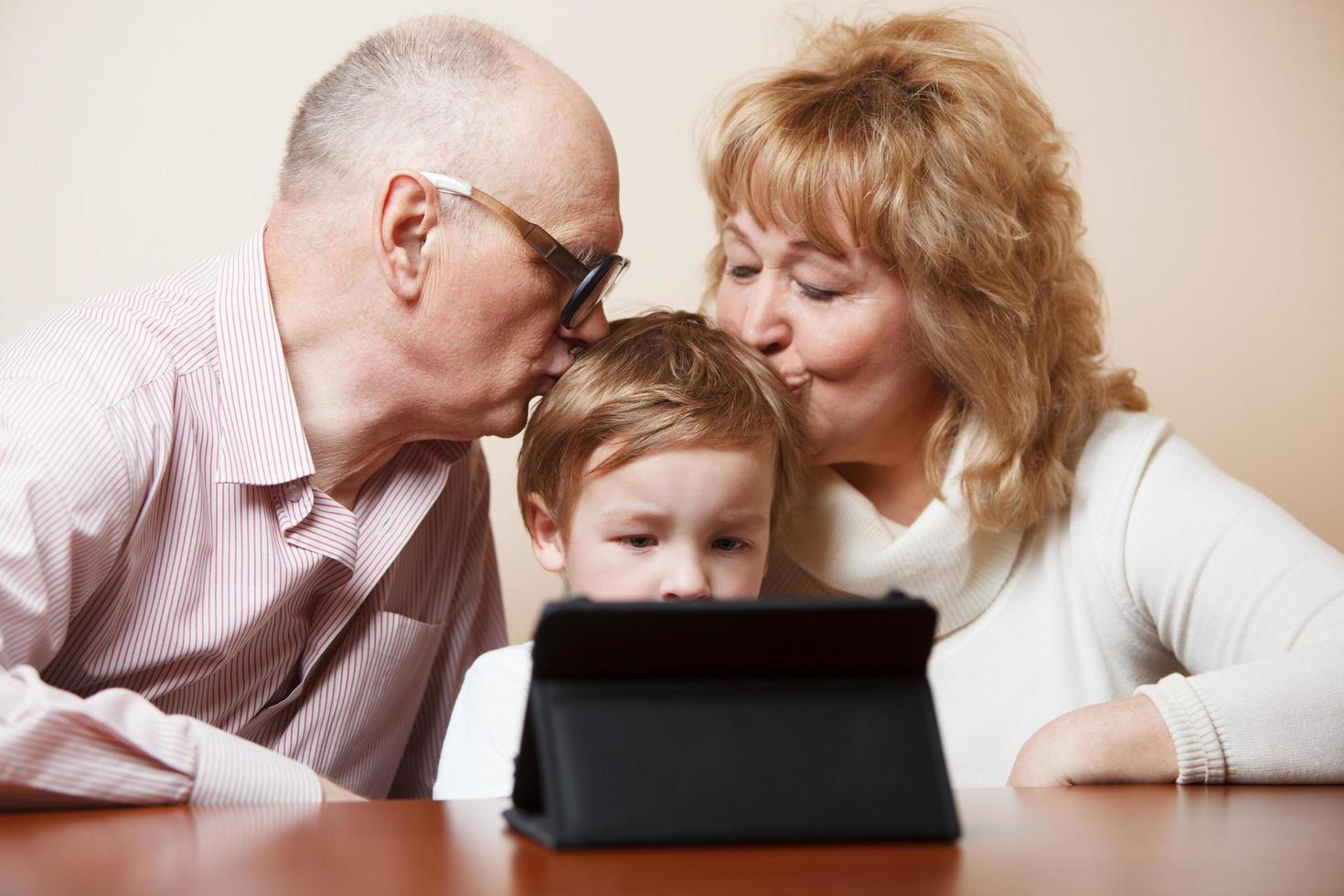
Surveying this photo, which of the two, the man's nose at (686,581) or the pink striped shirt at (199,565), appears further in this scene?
the man's nose at (686,581)

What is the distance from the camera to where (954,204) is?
187 cm

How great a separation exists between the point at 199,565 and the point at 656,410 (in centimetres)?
63

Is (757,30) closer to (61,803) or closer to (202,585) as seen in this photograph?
(202,585)

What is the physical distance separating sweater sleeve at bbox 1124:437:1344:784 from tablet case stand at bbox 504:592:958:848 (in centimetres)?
68

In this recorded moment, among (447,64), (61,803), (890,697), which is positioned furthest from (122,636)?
(890,697)

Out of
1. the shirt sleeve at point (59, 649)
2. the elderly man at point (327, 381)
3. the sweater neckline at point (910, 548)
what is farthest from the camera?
the sweater neckline at point (910, 548)

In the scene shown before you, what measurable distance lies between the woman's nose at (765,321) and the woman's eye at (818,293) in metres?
0.04

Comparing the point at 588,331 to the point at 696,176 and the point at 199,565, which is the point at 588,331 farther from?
the point at 696,176

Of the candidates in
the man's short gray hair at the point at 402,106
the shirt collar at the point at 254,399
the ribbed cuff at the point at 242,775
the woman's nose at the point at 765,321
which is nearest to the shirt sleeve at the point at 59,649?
the ribbed cuff at the point at 242,775

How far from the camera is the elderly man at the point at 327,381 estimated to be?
1.63 meters

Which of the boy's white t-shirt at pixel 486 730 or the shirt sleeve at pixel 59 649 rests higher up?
the shirt sleeve at pixel 59 649

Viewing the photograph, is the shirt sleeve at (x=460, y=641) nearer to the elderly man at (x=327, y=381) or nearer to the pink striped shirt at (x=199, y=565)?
the pink striped shirt at (x=199, y=565)

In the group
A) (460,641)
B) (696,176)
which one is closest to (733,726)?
(460,641)

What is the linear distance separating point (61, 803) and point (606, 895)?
0.63 metres
